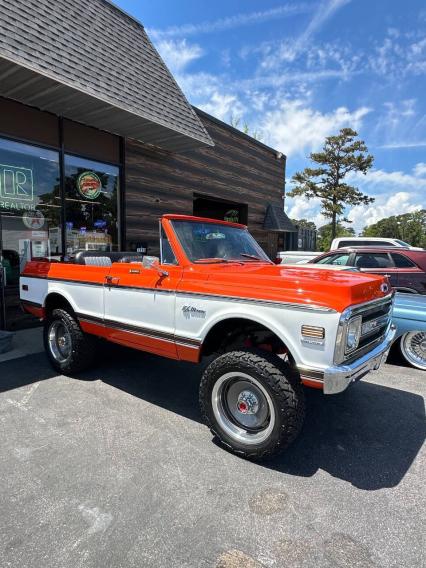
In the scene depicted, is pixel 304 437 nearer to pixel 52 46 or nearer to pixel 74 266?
pixel 74 266

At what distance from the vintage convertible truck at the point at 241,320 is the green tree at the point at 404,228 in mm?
71218

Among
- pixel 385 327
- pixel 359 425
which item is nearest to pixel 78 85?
pixel 385 327

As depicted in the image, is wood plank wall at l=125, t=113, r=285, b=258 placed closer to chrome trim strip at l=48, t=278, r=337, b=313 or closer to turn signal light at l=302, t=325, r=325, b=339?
chrome trim strip at l=48, t=278, r=337, b=313

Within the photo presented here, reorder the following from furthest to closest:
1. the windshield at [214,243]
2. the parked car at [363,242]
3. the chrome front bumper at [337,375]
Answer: the parked car at [363,242], the windshield at [214,243], the chrome front bumper at [337,375]

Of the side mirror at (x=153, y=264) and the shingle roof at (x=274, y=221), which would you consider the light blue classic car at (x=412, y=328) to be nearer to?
the side mirror at (x=153, y=264)

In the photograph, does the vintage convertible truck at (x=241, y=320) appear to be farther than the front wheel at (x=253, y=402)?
No

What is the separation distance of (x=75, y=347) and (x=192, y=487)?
253 cm

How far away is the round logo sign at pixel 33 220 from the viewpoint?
7.22 meters

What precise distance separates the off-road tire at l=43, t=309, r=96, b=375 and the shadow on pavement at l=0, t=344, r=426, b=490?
6.5 inches

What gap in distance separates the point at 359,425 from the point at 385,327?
98 cm

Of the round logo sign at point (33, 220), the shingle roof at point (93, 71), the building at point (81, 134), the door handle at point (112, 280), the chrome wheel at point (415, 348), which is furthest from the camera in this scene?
the round logo sign at point (33, 220)

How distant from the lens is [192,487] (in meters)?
2.58

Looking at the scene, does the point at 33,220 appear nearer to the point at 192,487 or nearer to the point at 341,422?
the point at 192,487

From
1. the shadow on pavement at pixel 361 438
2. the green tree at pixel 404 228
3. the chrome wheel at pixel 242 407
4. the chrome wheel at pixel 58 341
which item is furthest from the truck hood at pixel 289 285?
the green tree at pixel 404 228
